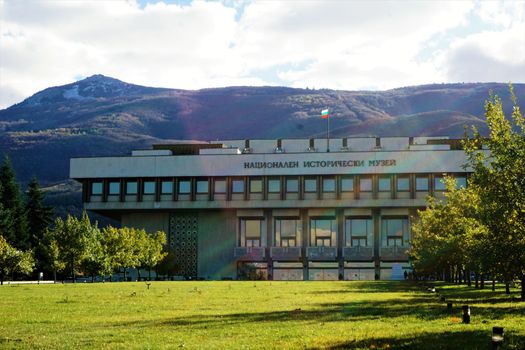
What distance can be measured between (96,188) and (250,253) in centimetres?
2686

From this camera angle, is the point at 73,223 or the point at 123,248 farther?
the point at 123,248

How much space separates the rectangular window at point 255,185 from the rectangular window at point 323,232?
9615 mm

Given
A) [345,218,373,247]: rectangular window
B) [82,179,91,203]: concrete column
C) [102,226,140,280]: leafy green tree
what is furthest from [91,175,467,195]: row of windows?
[102,226,140,280]: leafy green tree

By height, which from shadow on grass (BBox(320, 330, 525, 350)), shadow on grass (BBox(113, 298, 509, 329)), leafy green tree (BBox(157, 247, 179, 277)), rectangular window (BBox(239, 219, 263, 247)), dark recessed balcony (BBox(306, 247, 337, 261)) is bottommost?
leafy green tree (BBox(157, 247, 179, 277))

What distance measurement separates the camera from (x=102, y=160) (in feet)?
404

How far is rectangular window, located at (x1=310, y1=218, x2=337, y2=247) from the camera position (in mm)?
120375

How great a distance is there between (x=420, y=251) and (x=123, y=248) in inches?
1404

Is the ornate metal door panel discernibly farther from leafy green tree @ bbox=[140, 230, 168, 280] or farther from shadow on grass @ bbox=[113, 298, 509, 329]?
shadow on grass @ bbox=[113, 298, 509, 329]

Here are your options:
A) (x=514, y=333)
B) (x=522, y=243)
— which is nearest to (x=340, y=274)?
(x=522, y=243)

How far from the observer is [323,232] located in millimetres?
120812

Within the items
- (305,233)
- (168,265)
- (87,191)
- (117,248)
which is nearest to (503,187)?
(117,248)

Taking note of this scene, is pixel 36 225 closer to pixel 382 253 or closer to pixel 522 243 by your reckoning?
pixel 382 253

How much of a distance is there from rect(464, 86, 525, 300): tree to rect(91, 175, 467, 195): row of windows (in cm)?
9024

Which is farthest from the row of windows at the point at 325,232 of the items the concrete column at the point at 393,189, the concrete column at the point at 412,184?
the concrete column at the point at 412,184
